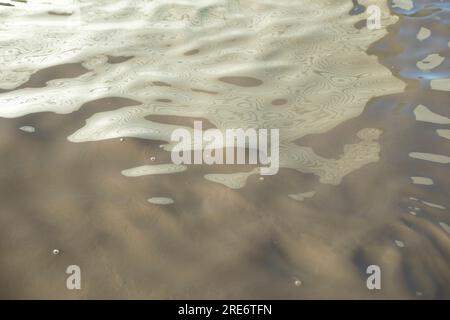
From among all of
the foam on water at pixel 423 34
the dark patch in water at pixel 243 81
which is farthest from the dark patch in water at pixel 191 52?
the foam on water at pixel 423 34

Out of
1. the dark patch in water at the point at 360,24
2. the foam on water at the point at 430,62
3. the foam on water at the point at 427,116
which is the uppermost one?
the dark patch in water at the point at 360,24

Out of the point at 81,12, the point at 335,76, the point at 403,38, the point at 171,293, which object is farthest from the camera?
the point at 81,12

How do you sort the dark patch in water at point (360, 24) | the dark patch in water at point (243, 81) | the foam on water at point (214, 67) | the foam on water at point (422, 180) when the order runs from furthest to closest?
the dark patch in water at point (360, 24), the dark patch in water at point (243, 81), the foam on water at point (214, 67), the foam on water at point (422, 180)

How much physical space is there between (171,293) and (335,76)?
188 centimetres

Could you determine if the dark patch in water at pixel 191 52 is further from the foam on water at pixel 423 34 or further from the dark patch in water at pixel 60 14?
the foam on water at pixel 423 34

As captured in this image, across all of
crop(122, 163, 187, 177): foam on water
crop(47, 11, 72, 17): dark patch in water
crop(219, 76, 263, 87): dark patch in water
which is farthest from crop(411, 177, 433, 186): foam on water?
crop(47, 11, 72, 17): dark patch in water

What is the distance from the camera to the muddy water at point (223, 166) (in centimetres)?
178

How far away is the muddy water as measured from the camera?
178 cm

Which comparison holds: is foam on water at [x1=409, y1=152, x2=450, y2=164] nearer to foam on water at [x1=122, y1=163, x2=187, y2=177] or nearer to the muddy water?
the muddy water

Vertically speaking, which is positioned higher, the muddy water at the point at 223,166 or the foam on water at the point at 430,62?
the foam on water at the point at 430,62

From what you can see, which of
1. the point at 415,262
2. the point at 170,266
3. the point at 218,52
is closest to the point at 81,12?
the point at 218,52

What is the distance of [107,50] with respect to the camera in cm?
328

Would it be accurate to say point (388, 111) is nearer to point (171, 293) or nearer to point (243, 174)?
point (243, 174)

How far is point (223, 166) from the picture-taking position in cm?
226
